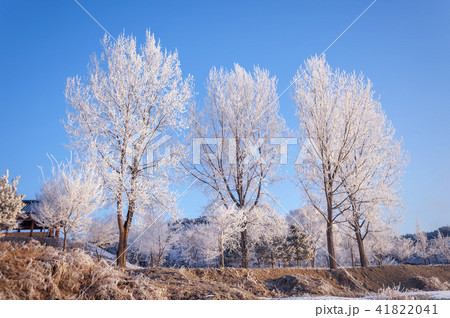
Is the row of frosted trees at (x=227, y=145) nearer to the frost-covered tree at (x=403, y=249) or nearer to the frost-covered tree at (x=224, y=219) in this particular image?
the frost-covered tree at (x=224, y=219)

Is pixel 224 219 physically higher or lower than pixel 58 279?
higher

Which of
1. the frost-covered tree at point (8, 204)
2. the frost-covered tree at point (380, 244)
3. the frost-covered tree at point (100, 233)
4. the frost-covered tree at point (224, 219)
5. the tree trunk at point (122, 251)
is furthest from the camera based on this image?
the frost-covered tree at point (100, 233)

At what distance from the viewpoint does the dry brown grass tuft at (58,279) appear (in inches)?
155

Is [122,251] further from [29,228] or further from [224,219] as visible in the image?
[29,228]

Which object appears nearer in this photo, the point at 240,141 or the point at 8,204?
the point at 240,141

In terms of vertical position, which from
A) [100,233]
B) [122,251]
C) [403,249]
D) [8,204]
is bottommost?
[403,249]

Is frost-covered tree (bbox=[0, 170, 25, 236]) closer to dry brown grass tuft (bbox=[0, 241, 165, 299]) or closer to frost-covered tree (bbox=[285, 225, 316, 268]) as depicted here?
dry brown grass tuft (bbox=[0, 241, 165, 299])

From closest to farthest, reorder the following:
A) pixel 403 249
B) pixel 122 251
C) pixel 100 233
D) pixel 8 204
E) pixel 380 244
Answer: pixel 122 251, pixel 8 204, pixel 380 244, pixel 100 233, pixel 403 249

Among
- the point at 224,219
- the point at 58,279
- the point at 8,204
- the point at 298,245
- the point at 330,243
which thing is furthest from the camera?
the point at 298,245

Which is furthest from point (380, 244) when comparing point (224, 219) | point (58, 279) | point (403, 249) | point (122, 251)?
point (58, 279)

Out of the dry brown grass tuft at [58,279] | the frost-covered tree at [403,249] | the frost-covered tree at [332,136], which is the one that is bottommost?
the frost-covered tree at [403,249]

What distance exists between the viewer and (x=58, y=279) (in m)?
4.26

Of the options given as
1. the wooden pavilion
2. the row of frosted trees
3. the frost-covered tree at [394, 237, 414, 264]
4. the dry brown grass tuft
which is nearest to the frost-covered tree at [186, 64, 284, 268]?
the row of frosted trees

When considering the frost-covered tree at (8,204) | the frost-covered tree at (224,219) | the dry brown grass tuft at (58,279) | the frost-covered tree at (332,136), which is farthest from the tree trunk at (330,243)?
the frost-covered tree at (8,204)
